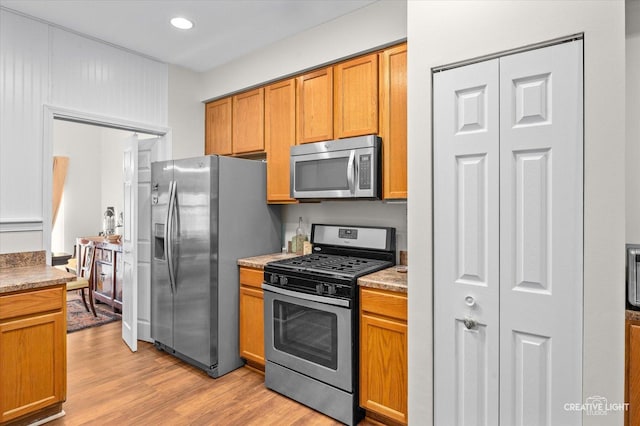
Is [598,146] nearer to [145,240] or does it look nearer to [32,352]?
[32,352]

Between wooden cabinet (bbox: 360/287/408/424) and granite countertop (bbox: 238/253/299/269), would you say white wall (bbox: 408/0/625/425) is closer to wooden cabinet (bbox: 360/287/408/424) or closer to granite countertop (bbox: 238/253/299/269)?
wooden cabinet (bbox: 360/287/408/424)

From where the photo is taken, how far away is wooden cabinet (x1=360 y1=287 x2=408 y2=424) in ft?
6.47

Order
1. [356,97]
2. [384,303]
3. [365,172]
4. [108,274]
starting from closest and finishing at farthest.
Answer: [384,303] → [365,172] → [356,97] → [108,274]

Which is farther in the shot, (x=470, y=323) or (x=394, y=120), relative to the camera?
(x=394, y=120)

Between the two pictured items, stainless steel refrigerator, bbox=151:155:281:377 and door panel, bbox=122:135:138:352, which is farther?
door panel, bbox=122:135:138:352

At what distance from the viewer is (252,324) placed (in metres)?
2.78

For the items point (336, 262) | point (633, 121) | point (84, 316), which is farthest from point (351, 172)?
point (84, 316)

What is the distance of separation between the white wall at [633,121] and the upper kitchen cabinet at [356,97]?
1.34 meters

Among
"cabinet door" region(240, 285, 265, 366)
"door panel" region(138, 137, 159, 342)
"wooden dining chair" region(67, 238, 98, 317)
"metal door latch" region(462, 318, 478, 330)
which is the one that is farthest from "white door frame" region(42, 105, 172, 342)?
"metal door latch" region(462, 318, 478, 330)

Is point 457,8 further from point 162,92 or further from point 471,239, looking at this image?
point 162,92

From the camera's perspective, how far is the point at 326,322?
2.25 meters

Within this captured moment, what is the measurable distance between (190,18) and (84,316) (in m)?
3.69

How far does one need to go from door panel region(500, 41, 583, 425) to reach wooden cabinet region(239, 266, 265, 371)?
174 centimetres

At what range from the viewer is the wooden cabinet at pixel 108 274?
4223mm
